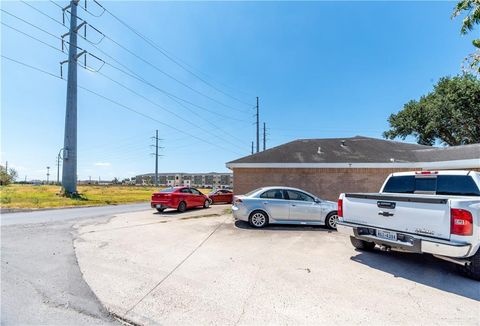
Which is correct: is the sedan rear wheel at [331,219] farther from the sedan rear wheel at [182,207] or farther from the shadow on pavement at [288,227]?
the sedan rear wheel at [182,207]

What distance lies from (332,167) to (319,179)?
2.98 ft

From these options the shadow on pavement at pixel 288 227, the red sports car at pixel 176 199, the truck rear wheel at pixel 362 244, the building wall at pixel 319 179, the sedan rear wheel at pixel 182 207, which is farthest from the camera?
the sedan rear wheel at pixel 182 207

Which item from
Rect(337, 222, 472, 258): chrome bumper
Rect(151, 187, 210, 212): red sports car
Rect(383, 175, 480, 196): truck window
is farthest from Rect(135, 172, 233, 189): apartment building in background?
Rect(337, 222, 472, 258): chrome bumper

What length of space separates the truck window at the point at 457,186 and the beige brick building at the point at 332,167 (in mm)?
7462

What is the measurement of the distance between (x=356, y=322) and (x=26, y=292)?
4847mm

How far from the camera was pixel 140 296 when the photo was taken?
3.87 metres

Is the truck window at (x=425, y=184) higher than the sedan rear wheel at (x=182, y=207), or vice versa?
the truck window at (x=425, y=184)

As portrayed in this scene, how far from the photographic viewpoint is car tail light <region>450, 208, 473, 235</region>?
4.05m

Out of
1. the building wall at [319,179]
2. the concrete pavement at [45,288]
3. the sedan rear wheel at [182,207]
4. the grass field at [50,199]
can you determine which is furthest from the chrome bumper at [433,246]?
the grass field at [50,199]

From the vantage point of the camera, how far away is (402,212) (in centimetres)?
481

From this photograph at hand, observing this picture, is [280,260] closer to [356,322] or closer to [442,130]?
[356,322]

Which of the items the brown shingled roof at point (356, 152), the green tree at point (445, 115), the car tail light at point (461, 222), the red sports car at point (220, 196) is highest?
the green tree at point (445, 115)

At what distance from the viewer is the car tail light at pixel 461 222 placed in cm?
405

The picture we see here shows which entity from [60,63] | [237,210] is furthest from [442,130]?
[60,63]
